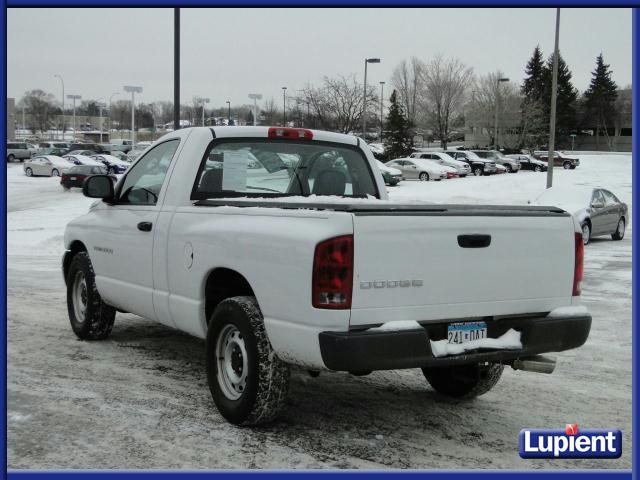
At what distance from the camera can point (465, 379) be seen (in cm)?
570

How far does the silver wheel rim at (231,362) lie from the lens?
4.89 m

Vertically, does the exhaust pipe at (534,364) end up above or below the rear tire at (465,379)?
above

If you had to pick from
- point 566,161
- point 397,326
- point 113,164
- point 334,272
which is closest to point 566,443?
point 397,326

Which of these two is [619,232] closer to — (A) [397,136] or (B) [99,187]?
(B) [99,187]

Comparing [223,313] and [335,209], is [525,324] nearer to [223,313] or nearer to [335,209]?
[335,209]

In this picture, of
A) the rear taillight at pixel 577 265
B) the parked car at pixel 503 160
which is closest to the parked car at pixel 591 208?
the rear taillight at pixel 577 265

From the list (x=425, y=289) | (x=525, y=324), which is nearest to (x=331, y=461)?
(x=425, y=289)

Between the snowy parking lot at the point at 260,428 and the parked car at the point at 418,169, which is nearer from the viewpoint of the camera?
the snowy parking lot at the point at 260,428

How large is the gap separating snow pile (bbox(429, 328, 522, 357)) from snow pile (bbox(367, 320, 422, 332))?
197mm

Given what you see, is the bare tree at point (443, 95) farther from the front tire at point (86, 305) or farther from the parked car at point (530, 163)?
the front tire at point (86, 305)

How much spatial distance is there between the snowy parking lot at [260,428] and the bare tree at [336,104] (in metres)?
34.1

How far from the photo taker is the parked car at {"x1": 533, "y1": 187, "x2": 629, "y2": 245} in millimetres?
18508

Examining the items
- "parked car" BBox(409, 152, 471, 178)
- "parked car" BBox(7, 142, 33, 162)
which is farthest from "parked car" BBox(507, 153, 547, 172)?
"parked car" BBox(7, 142, 33, 162)

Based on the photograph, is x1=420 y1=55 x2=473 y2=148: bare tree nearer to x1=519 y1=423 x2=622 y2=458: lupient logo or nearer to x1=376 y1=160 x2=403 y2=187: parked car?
x1=376 y1=160 x2=403 y2=187: parked car
